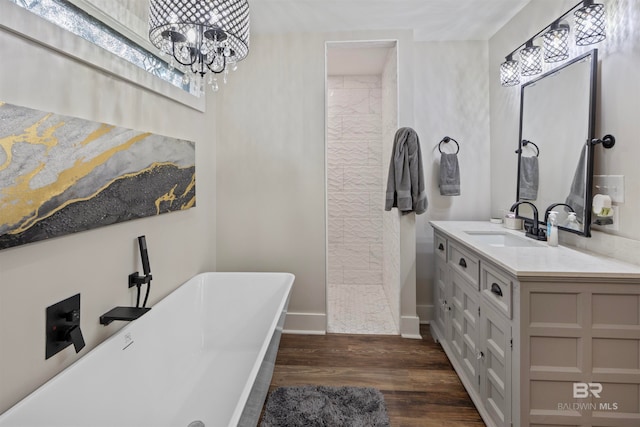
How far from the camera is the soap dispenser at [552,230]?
1.92 metres

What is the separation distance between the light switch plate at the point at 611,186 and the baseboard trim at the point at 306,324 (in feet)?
6.90

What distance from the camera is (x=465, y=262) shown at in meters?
2.06

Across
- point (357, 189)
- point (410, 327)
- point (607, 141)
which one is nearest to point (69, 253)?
point (410, 327)

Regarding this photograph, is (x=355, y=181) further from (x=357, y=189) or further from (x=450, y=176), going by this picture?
(x=450, y=176)

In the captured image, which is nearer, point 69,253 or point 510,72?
point 69,253

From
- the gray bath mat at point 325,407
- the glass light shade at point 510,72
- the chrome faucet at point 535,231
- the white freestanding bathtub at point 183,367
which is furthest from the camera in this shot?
the glass light shade at point 510,72

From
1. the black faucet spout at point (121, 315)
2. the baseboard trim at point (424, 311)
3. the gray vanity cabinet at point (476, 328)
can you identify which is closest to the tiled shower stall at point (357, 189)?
the baseboard trim at point (424, 311)

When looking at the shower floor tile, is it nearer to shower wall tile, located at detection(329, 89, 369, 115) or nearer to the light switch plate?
the light switch plate

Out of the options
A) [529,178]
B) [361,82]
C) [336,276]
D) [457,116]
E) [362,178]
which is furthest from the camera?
[336,276]

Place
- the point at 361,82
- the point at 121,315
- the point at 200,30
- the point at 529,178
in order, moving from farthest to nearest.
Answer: the point at 361,82 → the point at 529,178 → the point at 121,315 → the point at 200,30

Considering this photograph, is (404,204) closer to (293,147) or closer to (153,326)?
(293,147)

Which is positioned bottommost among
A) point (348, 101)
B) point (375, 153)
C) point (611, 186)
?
point (611, 186)

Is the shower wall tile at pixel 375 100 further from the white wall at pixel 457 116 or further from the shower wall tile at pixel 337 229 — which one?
the shower wall tile at pixel 337 229

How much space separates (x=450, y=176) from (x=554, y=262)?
149cm
